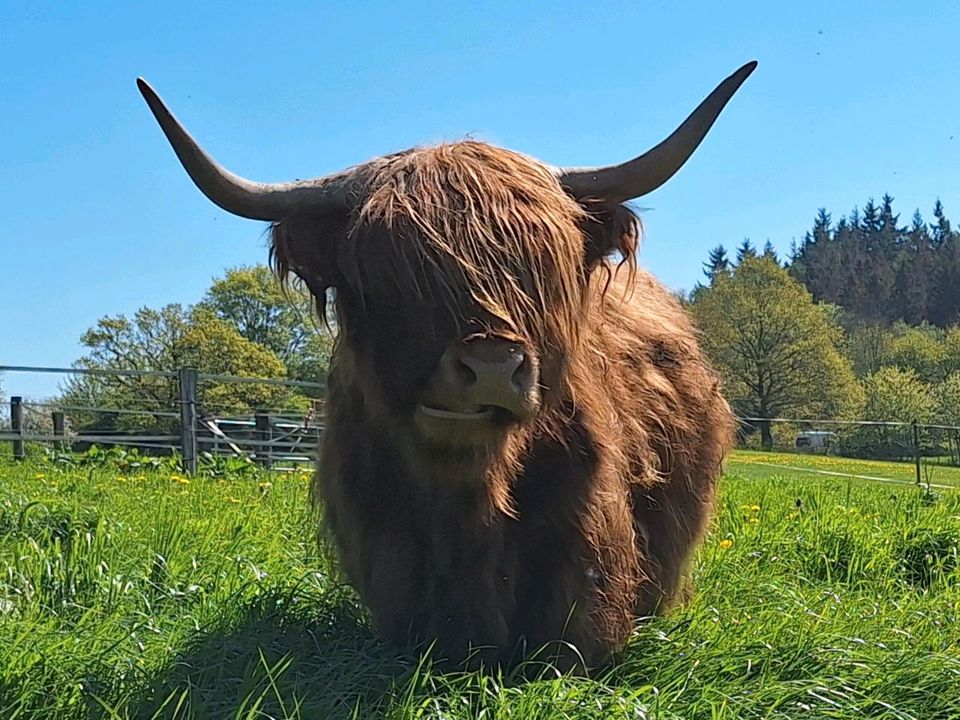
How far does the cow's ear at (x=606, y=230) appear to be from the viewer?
3064mm

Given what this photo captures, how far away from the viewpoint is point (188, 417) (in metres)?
11.6

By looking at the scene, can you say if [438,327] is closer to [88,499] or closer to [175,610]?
[175,610]

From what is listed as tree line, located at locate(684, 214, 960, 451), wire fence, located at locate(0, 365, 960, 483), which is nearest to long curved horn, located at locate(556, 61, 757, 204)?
wire fence, located at locate(0, 365, 960, 483)

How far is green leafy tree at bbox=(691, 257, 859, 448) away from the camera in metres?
41.1

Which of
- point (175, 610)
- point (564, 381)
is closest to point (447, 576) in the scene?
point (564, 381)

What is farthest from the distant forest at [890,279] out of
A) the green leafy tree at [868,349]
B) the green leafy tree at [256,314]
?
the green leafy tree at [256,314]

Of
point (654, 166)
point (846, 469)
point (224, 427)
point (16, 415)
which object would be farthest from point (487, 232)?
point (224, 427)

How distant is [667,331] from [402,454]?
5.37 ft

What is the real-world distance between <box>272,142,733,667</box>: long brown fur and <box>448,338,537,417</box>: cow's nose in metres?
0.06

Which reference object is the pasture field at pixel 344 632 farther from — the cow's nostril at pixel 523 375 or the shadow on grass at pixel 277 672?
the cow's nostril at pixel 523 375

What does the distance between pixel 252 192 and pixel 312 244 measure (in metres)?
0.25

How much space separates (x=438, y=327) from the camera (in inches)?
99.2

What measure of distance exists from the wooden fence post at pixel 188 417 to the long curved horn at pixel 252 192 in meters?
8.35

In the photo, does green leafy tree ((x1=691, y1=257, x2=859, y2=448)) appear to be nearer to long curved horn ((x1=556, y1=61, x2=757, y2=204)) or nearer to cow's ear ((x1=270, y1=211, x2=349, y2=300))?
long curved horn ((x1=556, y1=61, x2=757, y2=204))
